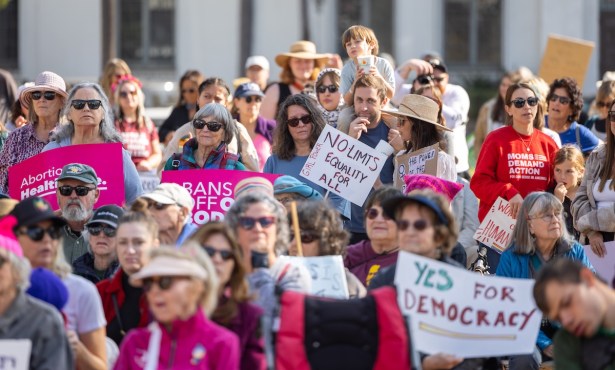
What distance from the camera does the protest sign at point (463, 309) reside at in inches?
276

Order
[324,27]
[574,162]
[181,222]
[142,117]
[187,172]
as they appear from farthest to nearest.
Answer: [324,27] < [142,117] < [574,162] < [187,172] < [181,222]

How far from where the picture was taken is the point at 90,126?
9883 millimetres

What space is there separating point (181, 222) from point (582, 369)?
8.96ft

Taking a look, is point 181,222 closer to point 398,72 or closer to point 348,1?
point 398,72

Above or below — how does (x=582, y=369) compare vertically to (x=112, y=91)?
below

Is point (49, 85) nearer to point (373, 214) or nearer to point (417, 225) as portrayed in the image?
point (373, 214)

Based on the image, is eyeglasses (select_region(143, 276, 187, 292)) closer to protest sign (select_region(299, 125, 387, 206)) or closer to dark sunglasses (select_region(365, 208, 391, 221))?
dark sunglasses (select_region(365, 208, 391, 221))

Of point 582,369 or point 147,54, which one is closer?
point 582,369

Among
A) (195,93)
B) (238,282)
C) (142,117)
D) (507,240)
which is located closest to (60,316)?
(238,282)

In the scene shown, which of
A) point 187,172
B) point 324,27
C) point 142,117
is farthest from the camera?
point 324,27

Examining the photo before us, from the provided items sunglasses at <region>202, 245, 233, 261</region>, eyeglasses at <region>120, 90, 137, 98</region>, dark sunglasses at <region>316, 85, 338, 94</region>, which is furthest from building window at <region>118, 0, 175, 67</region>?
sunglasses at <region>202, 245, 233, 261</region>

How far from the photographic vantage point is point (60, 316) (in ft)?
21.3

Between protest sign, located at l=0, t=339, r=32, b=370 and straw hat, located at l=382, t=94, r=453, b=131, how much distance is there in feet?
13.6

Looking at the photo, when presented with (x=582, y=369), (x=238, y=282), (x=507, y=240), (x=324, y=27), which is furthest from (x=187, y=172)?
(x=324, y=27)
